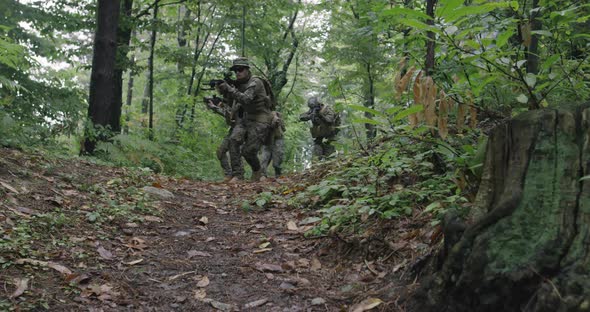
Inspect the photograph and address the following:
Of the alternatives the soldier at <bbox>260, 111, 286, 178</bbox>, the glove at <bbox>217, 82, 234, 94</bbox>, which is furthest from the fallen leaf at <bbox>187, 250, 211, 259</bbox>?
the soldier at <bbox>260, 111, 286, 178</bbox>

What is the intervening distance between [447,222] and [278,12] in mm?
15783

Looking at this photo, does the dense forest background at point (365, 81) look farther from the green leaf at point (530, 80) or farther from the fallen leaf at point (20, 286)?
the fallen leaf at point (20, 286)

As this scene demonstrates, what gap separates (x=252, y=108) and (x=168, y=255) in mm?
6284

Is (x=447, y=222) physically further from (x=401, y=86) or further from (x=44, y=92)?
(x=44, y=92)

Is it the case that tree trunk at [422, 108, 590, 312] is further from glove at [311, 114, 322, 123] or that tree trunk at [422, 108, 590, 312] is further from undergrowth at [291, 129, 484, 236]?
glove at [311, 114, 322, 123]

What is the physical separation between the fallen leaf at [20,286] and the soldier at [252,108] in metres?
7.09

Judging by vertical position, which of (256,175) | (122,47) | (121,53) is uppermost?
(122,47)

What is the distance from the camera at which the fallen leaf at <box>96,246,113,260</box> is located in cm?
371

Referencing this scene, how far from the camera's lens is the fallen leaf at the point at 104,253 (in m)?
3.71

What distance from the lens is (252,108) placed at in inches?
396

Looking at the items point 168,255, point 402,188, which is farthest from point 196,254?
point 402,188

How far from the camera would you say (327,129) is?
514 inches

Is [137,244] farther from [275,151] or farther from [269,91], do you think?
[275,151]

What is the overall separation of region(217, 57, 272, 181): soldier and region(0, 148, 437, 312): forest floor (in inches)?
169
